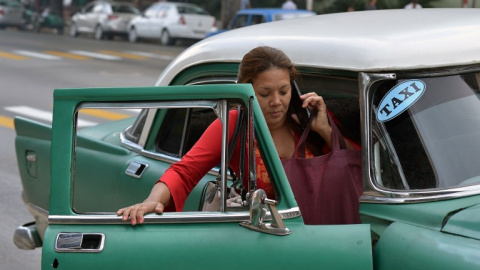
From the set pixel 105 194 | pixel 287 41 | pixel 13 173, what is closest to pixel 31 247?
pixel 105 194

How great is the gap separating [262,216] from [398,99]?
0.76 meters

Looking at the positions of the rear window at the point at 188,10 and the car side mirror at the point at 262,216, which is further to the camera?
the rear window at the point at 188,10

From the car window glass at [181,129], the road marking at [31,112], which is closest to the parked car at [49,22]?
the road marking at [31,112]

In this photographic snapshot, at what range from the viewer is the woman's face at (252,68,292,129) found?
3492 mm

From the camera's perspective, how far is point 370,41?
3.59m

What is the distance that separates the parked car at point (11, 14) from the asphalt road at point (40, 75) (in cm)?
479

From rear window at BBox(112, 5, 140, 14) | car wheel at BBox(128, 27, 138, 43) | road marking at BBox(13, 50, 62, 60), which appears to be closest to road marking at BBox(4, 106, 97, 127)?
road marking at BBox(13, 50, 62, 60)

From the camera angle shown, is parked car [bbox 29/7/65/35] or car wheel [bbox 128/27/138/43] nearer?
car wheel [bbox 128/27/138/43]

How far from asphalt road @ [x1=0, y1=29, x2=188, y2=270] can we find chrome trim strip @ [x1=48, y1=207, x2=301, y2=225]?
3321 millimetres

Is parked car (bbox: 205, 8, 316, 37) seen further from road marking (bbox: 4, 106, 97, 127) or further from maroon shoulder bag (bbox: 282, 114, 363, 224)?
maroon shoulder bag (bbox: 282, 114, 363, 224)

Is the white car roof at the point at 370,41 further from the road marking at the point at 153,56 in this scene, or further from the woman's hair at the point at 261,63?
the road marking at the point at 153,56

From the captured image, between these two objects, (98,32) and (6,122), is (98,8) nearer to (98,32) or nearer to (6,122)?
(98,32)

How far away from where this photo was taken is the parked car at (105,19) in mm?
33688

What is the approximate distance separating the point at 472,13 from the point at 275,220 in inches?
62.9
